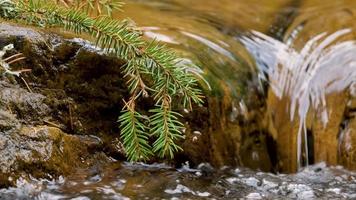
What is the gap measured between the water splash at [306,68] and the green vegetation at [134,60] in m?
1.19

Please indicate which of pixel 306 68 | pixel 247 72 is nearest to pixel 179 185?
pixel 247 72

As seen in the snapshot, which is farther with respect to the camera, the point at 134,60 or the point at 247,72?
the point at 247,72

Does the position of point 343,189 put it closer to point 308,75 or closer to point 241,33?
point 308,75

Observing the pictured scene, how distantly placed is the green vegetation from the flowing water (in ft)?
0.69

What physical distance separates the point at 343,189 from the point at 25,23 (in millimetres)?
1698

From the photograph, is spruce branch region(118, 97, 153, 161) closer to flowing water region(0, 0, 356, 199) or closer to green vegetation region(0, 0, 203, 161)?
green vegetation region(0, 0, 203, 161)

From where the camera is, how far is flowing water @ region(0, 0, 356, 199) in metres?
2.52

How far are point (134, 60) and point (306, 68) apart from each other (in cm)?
173

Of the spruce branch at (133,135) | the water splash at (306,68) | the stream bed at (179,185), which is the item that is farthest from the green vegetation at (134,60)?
the water splash at (306,68)

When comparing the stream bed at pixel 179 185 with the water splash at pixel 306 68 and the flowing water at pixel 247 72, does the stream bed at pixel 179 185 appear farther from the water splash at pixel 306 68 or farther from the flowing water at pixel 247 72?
the water splash at pixel 306 68

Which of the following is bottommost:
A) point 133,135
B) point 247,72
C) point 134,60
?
point 133,135

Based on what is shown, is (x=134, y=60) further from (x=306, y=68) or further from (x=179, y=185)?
(x=306, y=68)

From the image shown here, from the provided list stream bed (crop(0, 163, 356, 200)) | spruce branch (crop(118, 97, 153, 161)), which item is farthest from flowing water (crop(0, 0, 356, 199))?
spruce branch (crop(118, 97, 153, 161))

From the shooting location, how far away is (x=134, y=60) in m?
2.46
